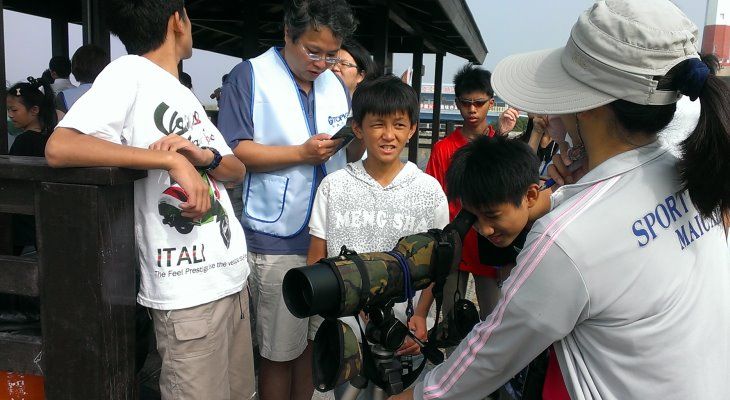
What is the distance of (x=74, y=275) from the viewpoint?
1.55 meters

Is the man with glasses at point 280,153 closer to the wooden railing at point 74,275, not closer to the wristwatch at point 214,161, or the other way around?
the wristwatch at point 214,161

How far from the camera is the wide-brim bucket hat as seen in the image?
1063 mm

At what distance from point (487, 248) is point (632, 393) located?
177cm

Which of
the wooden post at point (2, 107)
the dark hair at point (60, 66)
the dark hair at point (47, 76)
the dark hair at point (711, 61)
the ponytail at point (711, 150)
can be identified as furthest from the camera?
the dark hair at point (47, 76)

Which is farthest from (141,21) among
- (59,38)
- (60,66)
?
(59,38)

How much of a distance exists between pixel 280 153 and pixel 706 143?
4.73ft

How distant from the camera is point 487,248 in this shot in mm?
2869

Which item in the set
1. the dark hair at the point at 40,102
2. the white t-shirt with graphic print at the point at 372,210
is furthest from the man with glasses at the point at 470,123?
the dark hair at the point at 40,102

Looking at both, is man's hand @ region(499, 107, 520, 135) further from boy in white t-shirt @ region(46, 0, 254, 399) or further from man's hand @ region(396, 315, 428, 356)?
boy in white t-shirt @ region(46, 0, 254, 399)

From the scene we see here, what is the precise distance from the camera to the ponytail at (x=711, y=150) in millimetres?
1022

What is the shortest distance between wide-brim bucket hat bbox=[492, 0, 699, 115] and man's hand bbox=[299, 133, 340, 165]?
99 cm

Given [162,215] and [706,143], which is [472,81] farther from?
[706,143]

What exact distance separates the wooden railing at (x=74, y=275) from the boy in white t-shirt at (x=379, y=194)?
70 centimetres

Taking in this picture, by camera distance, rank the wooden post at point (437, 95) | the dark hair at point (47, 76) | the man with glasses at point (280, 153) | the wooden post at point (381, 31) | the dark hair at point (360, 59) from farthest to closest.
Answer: the wooden post at point (437, 95) → the wooden post at point (381, 31) → the dark hair at point (47, 76) → the dark hair at point (360, 59) → the man with glasses at point (280, 153)
